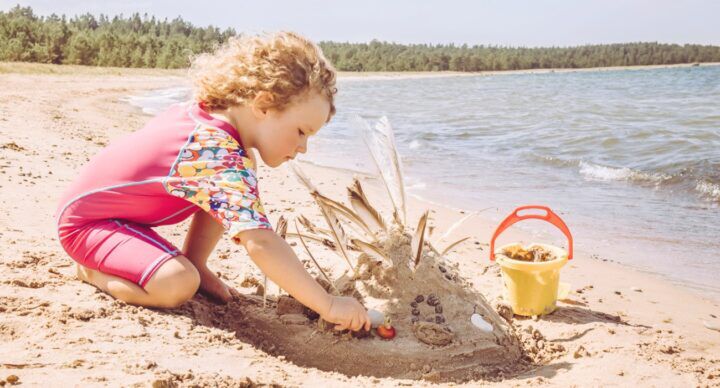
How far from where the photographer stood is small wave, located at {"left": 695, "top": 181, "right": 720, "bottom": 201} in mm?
6207

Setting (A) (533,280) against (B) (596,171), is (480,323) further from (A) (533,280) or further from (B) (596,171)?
(B) (596,171)

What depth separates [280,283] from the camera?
7.25ft

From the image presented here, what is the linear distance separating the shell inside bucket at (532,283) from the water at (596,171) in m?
1.35

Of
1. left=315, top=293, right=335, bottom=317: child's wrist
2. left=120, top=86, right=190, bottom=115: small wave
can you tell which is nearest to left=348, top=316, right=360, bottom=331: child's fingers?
left=315, top=293, right=335, bottom=317: child's wrist

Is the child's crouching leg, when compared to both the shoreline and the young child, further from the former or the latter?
the shoreline

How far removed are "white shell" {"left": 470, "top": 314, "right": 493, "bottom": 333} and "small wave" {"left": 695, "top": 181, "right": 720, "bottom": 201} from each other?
15.6 ft

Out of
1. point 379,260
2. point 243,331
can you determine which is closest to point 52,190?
point 243,331

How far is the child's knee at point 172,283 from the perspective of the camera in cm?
232

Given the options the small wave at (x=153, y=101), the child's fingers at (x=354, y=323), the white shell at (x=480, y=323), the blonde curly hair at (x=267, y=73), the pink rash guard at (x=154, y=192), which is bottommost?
the small wave at (x=153, y=101)

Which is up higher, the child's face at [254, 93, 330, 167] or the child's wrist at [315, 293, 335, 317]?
the child's face at [254, 93, 330, 167]

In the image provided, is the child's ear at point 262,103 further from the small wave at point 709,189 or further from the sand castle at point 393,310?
the small wave at point 709,189

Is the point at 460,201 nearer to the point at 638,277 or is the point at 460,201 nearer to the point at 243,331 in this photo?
the point at 638,277

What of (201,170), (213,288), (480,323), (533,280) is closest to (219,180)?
(201,170)

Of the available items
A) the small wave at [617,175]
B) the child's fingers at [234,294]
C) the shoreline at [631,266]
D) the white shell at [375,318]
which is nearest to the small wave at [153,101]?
the shoreline at [631,266]
